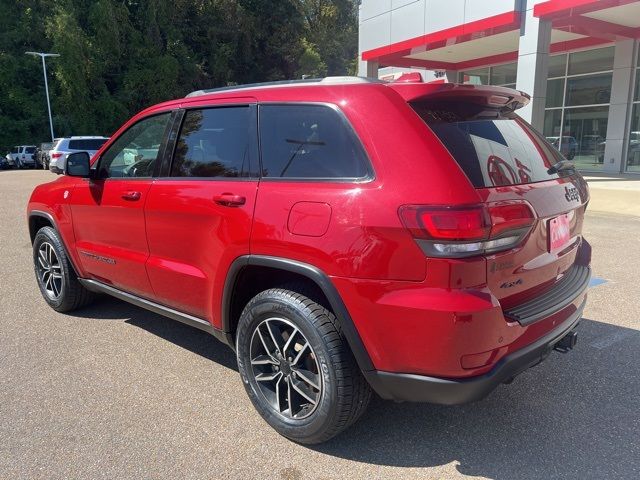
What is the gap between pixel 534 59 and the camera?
13.9 metres

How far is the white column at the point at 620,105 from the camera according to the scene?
56.1ft

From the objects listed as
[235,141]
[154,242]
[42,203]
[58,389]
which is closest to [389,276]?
[235,141]

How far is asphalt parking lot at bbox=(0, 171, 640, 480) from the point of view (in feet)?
8.44

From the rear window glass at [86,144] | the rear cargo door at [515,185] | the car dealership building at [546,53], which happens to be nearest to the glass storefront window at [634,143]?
the car dealership building at [546,53]

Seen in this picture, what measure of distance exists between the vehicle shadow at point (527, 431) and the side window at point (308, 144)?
56.4 inches

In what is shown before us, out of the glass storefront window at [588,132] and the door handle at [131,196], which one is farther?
the glass storefront window at [588,132]

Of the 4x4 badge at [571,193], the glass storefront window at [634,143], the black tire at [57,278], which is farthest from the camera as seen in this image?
the glass storefront window at [634,143]

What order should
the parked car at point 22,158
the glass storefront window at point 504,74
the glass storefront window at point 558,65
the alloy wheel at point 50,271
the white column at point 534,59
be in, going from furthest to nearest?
the parked car at point 22,158
the glass storefront window at point 504,74
the glass storefront window at point 558,65
the white column at point 534,59
the alloy wheel at point 50,271

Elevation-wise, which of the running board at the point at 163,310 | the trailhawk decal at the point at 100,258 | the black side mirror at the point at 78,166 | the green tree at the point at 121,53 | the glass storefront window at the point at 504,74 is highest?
the green tree at the point at 121,53

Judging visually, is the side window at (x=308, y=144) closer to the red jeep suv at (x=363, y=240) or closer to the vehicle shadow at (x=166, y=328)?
the red jeep suv at (x=363, y=240)

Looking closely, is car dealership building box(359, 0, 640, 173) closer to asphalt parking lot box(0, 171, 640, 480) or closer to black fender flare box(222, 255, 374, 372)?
asphalt parking lot box(0, 171, 640, 480)

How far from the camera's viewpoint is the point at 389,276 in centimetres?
231

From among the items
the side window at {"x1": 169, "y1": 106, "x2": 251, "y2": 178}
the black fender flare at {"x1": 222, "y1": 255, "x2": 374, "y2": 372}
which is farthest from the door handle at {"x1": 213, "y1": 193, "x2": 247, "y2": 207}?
the black fender flare at {"x1": 222, "y1": 255, "x2": 374, "y2": 372}

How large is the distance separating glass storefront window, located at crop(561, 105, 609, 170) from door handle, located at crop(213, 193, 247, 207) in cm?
1791
